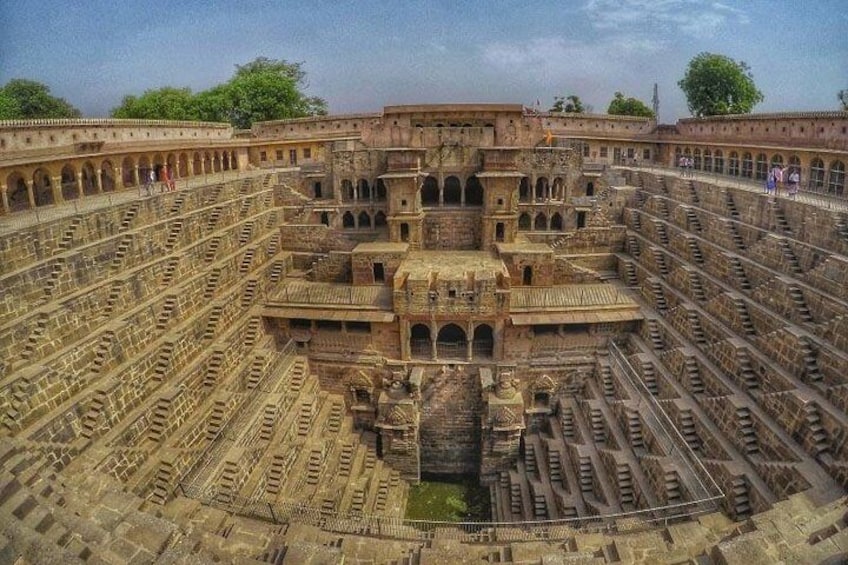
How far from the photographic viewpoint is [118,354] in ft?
51.0

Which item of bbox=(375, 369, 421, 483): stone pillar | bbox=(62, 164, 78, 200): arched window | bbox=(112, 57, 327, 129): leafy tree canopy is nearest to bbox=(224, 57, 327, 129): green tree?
bbox=(112, 57, 327, 129): leafy tree canopy

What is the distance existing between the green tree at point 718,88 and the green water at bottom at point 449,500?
42412 mm

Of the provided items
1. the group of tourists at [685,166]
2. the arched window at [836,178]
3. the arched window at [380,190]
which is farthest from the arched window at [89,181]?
the arched window at [836,178]

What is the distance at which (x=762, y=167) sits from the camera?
29.7 meters

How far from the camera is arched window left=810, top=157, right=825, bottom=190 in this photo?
24891 millimetres

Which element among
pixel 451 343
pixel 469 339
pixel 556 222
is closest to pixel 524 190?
pixel 556 222

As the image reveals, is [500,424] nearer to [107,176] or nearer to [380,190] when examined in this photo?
[380,190]

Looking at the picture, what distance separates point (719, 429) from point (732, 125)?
2710cm

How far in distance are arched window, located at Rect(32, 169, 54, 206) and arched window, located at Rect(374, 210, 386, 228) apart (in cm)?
1494

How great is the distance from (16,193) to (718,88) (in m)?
53.2

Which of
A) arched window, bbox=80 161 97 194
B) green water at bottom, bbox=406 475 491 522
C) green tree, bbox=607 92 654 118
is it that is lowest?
green water at bottom, bbox=406 475 491 522

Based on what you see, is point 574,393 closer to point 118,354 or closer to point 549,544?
point 549,544

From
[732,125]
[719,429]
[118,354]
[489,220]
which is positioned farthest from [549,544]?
[732,125]

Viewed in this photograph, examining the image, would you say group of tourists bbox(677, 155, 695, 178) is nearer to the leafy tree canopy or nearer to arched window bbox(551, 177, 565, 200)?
arched window bbox(551, 177, 565, 200)
